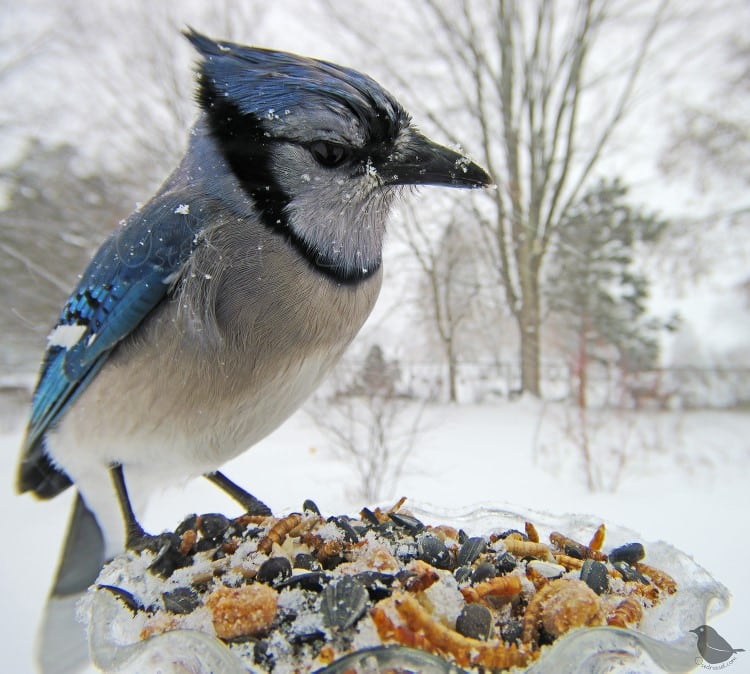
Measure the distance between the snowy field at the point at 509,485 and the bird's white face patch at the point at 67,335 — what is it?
1.53ft

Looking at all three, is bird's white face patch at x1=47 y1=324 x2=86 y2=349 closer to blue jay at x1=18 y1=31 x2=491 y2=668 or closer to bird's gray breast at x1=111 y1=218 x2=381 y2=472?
blue jay at x1=18 y1=31 x2=491 y2=668

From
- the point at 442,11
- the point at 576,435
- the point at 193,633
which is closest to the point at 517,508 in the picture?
the point at 193,633

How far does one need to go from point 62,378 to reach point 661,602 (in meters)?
0.99

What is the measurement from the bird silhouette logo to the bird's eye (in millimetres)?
707

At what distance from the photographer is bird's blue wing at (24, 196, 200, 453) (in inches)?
30.2

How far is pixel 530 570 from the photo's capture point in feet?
2.18

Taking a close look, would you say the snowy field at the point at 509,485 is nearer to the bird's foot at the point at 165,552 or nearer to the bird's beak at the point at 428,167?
the bird's foot at the point at 165,552

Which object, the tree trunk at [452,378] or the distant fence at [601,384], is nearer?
the distant fence at [601,384]

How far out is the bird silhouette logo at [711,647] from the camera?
19.3 inches

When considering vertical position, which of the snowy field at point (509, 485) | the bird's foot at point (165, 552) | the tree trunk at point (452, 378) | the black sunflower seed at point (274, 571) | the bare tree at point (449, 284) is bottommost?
the snowy field at point (509, 485)

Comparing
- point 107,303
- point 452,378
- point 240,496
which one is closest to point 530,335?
point 452,378

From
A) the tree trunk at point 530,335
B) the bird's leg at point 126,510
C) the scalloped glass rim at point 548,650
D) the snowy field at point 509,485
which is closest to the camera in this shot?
the scalloped glass rim at point 548,650

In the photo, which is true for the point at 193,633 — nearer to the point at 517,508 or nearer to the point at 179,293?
the point at 179,293

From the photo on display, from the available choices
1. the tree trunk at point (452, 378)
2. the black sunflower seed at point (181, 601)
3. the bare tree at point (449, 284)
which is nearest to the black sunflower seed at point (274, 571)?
the black sunflower seed at point (181, 601)
